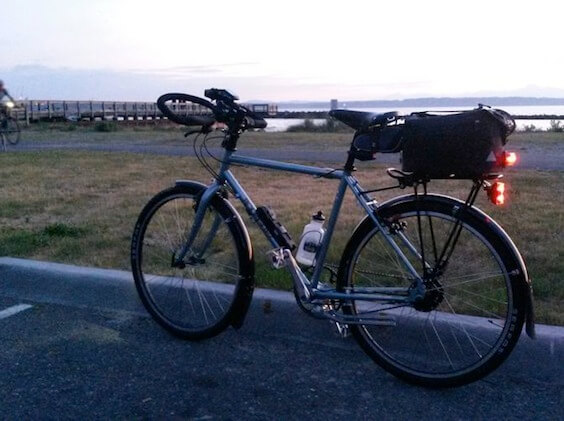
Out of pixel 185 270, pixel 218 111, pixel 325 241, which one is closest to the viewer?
pixel 325 241

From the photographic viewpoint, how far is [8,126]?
18406 millimetres

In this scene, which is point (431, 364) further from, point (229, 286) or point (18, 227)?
point (18, 227)

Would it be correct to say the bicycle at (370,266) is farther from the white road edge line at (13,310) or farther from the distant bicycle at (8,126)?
the distant bicycle at (8,126)

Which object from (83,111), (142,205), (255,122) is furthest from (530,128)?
(83,111)

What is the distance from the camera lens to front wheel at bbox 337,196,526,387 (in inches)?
131

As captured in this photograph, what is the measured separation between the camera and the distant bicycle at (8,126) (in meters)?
18.0

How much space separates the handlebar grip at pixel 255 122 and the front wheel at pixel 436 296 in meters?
0.92

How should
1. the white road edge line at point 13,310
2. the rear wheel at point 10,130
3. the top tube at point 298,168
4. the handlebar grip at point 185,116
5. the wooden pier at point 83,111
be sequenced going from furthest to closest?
the wooden pier at point 83,111
the rear wheel at point 10,130
the white road edge line at point 13,310
the handlebar grip at point 185,116
the top tube at point 298,168

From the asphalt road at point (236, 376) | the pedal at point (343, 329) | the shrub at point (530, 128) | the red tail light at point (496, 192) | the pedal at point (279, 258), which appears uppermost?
the red tail light at point (496, 192)

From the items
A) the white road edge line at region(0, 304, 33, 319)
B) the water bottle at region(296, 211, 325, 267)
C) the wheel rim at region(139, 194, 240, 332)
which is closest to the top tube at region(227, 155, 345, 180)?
the water bottle at region(296, 211, 325, 267)

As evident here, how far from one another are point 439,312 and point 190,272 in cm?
157

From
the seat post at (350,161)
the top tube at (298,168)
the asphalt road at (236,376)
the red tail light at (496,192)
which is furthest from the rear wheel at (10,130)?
the red tail light at (496,192)

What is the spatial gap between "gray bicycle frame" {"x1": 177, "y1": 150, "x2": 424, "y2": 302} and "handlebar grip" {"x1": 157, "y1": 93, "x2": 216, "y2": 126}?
22 centimetres

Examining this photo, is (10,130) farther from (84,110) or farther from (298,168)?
(84,110)
